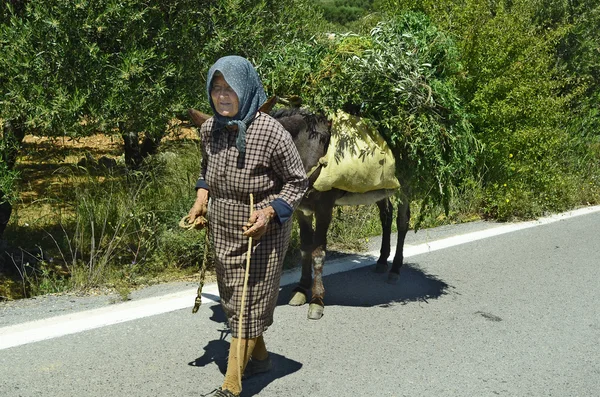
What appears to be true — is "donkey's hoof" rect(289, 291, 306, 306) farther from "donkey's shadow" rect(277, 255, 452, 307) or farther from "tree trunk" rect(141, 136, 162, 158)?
"tree trunk" rect(141, 136, 162, 158)

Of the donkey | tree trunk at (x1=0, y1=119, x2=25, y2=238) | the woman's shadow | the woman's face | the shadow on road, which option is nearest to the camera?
the woman's face

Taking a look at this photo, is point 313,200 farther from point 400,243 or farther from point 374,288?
point 400,243

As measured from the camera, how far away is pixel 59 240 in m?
9.01

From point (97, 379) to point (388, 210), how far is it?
3.80 meters

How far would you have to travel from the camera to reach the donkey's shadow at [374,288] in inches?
238

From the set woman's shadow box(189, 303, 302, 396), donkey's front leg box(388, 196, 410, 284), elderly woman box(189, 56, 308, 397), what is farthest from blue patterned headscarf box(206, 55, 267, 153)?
donkey's front leg box(388, 196, 410, 284)

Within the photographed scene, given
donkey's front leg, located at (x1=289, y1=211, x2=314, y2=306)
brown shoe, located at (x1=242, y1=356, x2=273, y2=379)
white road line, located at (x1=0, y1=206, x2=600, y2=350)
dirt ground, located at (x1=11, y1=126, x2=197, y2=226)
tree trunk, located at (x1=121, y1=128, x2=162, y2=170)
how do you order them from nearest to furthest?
1. brown shoe, located at (x1=242, y1=356, x2=273, y2=379)
2. white road line, located at (x1=0, y1=206, x2=600, y2=350)
3. donkey's front leg, located at (x1=289, y1=211, x2=314, y2=306)
4. dirt ground, located at (x1=11, y1=126, x2=197, y2=226)
5. tree trunk, located at (x1=121, y1=128, x2=162, y2=170)

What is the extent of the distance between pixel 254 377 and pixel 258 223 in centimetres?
120

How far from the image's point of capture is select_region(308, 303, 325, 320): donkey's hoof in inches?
216

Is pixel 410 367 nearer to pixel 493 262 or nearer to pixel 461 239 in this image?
pixel 493 262

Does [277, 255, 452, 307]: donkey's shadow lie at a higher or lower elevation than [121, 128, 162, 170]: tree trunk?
lower

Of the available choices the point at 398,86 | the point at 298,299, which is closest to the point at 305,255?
the point at 298,299

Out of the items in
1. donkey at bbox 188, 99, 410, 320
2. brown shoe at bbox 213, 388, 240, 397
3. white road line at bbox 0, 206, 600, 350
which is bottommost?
brown shoe at bbox 213, 388, 240, 397

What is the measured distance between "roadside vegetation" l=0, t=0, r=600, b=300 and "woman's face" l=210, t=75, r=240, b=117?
164cm
